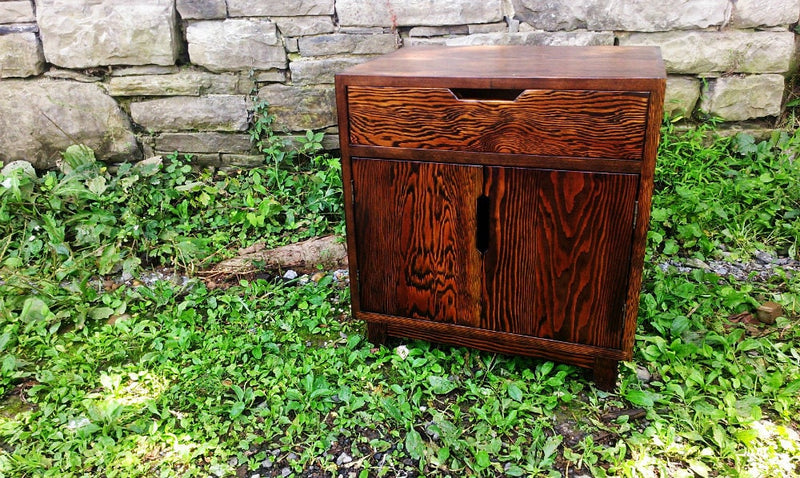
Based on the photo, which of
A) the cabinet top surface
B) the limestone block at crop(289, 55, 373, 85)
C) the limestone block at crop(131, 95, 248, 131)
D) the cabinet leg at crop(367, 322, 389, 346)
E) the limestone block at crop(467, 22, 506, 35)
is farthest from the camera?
the limestone block at crop(131, 95, 248, 131)

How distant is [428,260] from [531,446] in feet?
2.04

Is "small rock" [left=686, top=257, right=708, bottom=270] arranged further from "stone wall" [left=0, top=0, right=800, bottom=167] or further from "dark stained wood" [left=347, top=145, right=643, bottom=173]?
"dark stained wood" [left=347, top=145, right=643, bottom=173]

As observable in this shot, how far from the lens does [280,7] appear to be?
2.83 meters

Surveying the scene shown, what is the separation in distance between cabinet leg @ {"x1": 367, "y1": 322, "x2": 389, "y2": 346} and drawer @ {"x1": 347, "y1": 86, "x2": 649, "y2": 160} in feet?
2.10

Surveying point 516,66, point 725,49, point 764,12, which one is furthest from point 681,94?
point 516,66

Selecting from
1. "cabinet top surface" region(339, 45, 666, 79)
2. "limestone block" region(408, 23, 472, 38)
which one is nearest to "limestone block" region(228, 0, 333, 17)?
"limestone block" region(408, 23, 472, 38)

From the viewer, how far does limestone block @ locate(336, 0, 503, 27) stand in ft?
9.02

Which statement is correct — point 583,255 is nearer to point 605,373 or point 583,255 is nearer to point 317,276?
point 605,373

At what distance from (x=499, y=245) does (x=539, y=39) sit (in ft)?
4.40

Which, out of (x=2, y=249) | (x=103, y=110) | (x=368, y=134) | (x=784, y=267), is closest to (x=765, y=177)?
(x=784, y=267)

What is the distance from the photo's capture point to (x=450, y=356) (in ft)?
6.84

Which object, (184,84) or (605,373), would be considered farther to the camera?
(184,84)

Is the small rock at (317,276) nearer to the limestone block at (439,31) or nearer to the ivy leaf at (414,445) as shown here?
Answer: the ivy leaf at (414,445)

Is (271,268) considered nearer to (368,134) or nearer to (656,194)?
(368,134)
